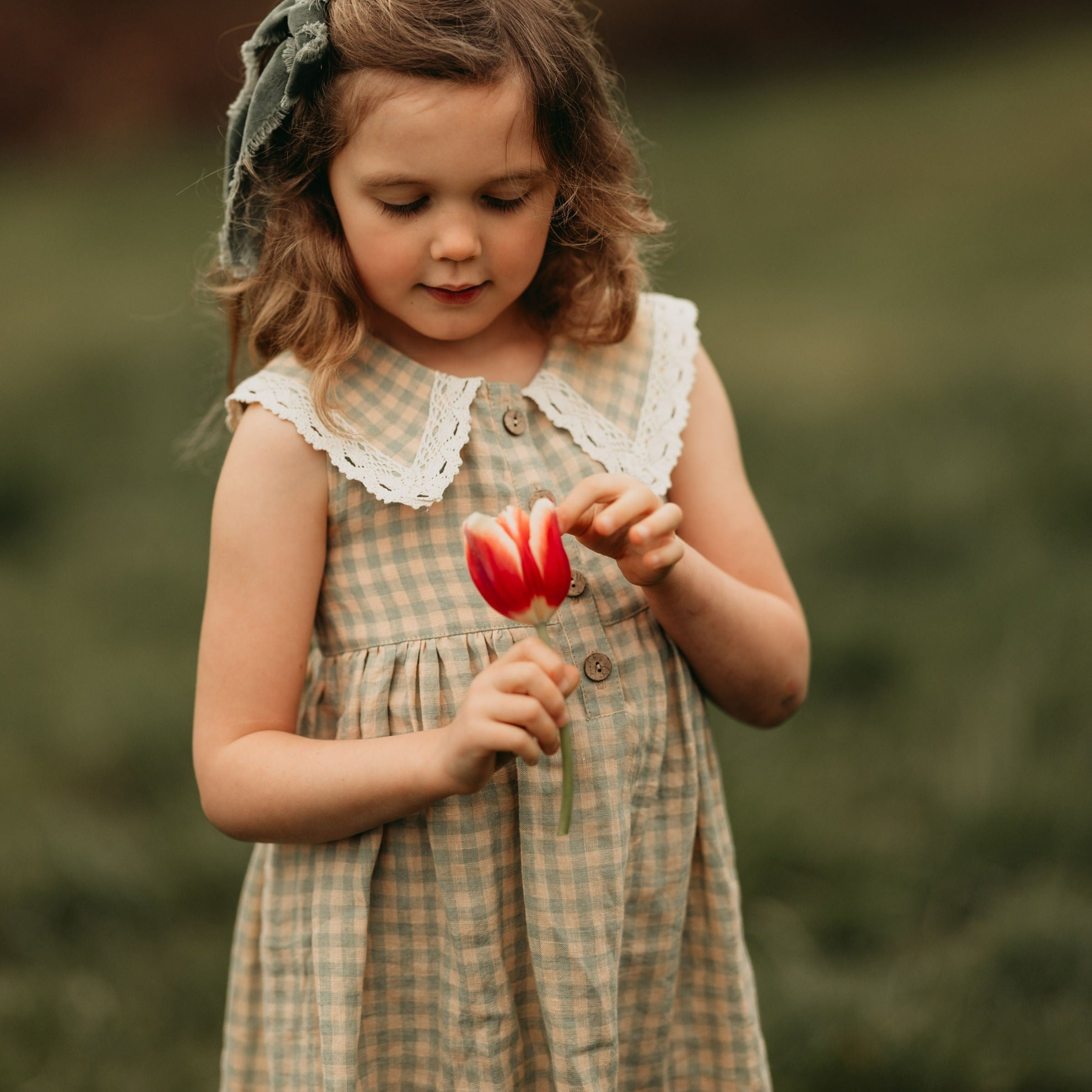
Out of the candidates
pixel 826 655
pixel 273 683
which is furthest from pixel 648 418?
pixel 826 655

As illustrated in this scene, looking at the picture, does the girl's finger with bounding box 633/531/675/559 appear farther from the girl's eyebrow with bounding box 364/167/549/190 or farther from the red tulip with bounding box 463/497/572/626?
the girl's eyebrow with bounding box 364/167/549/190

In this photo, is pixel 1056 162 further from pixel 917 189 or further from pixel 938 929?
pixel 938 929

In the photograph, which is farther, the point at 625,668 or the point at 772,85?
the point at 772,85

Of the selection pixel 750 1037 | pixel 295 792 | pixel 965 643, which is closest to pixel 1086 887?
pixel 965 643

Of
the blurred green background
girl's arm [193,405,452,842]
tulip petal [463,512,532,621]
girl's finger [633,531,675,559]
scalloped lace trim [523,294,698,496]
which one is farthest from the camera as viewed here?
the blurred green background

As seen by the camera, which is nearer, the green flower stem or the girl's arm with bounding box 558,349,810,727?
the green flower stem

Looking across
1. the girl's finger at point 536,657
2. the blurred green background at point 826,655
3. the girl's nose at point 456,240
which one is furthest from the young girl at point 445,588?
the blurred green background at point 826,655

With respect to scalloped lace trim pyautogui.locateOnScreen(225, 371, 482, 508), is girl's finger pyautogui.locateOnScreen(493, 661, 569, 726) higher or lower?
lower

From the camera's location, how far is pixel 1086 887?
260cm

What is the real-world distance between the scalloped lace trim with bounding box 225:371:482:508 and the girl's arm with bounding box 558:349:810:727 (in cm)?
25

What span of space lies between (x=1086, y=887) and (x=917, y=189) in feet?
20.7

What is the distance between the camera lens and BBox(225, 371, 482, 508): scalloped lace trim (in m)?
1.50

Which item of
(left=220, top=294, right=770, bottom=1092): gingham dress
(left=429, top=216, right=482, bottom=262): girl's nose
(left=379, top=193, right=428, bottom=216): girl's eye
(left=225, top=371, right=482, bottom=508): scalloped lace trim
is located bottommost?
(left=220, top=294, right=770, bottom=1092): gingham dress

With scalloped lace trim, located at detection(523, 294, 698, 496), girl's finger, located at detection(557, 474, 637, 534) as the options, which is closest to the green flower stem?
girl's finger, located at detection(557, 474, 637, 534)
